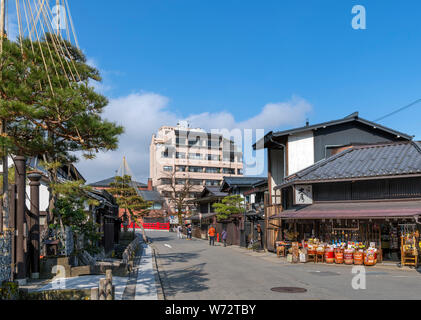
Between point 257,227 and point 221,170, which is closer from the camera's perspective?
point 257,227

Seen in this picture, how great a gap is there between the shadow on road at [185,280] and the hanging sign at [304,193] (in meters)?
7.46

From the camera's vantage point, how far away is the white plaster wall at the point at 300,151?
27562 mm

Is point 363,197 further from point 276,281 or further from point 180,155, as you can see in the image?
point 180,155

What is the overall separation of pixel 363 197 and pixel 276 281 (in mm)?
9524

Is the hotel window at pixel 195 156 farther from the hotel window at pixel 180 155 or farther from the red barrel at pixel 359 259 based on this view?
the red barrel at pixel 359 259

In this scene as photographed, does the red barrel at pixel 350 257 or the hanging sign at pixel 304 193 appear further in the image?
the hanging sign at pixel 304 193

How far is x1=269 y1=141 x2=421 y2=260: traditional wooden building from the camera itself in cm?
2020

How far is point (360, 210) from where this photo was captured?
20703mm

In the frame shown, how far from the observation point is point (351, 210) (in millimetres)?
21078

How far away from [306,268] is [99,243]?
1252cm

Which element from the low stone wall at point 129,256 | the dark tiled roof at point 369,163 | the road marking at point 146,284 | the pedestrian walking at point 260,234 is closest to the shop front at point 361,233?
the dark tiled roof at point 369,163

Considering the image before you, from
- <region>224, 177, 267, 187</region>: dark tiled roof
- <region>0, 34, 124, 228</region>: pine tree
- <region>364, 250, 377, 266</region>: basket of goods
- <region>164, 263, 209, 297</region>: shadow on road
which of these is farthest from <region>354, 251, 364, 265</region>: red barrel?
<region>224, 177, 267, 187</region>: dark tiled roof
